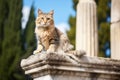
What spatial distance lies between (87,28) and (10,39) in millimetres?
23145

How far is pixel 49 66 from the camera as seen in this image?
874 cm

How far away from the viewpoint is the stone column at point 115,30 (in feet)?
41.4

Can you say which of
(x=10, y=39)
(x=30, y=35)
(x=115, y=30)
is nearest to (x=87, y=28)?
(x=115, y=30)

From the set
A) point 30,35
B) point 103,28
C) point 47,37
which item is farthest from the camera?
point 30,35

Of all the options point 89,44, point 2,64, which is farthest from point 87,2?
point 2,64

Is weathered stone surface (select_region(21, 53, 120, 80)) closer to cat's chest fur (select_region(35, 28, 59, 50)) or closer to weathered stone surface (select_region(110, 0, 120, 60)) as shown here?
cat's chest fur (select_region(35, 28, 59, 50))

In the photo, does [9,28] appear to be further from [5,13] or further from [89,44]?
[89,44]

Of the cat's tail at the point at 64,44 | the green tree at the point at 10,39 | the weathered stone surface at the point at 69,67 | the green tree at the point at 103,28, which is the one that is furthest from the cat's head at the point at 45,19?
the green tree at the point at 10,39

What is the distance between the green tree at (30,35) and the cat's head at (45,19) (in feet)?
87.4

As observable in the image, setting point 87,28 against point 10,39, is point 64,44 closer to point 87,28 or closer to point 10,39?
point 87,28

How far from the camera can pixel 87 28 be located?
15.3 m

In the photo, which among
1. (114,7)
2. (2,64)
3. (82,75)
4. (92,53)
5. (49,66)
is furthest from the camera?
(2,64)

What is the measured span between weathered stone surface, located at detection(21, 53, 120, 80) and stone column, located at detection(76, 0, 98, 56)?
4.91m

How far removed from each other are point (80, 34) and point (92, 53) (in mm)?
1023
